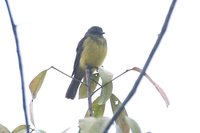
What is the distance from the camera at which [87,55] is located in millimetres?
5461

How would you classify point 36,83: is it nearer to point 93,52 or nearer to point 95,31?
point 93,52

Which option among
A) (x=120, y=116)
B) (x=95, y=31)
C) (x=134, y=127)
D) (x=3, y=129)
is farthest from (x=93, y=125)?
(x=95, y=31)

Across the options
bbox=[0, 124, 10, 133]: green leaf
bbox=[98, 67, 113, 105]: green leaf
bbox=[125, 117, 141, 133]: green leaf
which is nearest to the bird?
bbox=[98, 67, 113, 105]: green leaf

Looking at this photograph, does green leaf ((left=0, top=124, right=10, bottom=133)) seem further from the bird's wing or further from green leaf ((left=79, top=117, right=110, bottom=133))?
the bird's wing

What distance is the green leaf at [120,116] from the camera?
2.38 metres

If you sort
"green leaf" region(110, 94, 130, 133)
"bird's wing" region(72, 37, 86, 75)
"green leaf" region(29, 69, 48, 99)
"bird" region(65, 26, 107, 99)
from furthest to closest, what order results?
1. "bird's wing" region(72, 37, 86, 75)
2. "bird" region(65, 26, 107, 99)
3. "green leaf" region(29, 69, 48, 99)
4. "green leaf" region(110, 94, 130, 133)

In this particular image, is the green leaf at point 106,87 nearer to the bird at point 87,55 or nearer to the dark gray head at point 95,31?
the bird at point 87,55

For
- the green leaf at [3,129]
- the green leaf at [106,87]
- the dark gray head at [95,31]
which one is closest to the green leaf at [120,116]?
the green leaf at [106,87]

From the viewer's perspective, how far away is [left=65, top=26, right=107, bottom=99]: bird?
5316 mm

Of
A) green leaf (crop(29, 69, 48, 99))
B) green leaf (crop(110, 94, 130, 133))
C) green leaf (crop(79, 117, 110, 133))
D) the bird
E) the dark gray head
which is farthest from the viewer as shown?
the dark gray head

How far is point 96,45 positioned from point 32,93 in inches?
121

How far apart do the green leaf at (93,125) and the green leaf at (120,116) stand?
30cm

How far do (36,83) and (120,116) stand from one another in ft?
1.60

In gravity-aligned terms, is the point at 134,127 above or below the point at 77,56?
above
